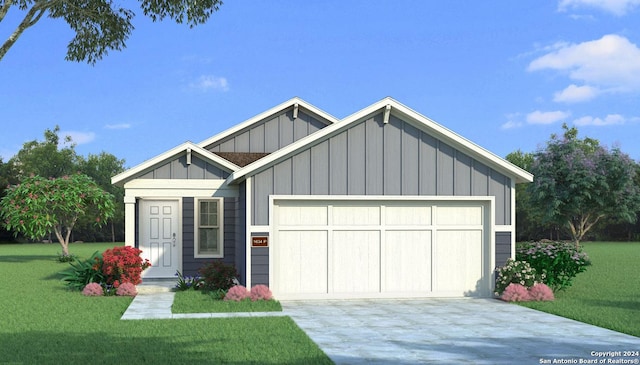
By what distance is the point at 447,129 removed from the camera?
49.4 feet

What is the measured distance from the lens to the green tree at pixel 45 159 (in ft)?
227

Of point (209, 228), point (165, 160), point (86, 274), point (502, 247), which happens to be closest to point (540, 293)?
point (502, 247)

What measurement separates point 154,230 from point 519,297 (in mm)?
9506

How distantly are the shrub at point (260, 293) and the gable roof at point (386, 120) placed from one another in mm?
2396

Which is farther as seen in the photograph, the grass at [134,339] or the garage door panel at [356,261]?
the garage door panel at [356,261]

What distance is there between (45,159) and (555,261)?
63.0 meters

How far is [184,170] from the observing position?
18516 millimetres

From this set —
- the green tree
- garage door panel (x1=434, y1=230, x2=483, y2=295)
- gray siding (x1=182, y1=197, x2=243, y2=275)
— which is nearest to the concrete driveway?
garage door panel (x1=434, y1=230, x2=483, y2=295)

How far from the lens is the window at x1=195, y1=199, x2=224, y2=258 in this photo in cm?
1862

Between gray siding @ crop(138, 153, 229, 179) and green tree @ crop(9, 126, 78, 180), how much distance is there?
2136 inches

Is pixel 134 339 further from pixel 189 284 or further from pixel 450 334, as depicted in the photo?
pixel 189 284

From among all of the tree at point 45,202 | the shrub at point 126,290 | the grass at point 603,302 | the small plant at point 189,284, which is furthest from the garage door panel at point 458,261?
the tree at point 45,202

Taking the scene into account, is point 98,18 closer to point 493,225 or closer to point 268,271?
point 268,271

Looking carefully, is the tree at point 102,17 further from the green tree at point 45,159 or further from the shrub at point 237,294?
the green tree at point 45,159
